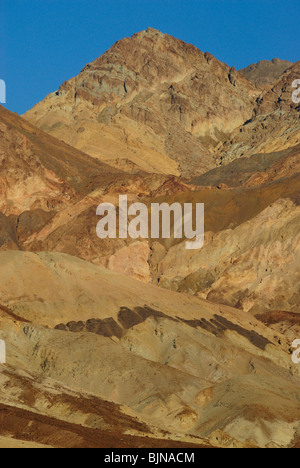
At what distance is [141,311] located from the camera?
84062 millimetres

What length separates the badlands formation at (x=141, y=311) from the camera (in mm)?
58625

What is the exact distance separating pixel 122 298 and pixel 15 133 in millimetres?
68314

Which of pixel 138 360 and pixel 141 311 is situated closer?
pixel 138 360

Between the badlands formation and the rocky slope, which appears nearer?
the badlands formation

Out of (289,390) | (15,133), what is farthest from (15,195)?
(289,390)

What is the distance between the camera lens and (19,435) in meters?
46.3

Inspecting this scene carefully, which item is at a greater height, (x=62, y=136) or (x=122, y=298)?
(x=62, y=136)

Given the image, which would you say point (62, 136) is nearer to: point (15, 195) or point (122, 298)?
point (15, 195)

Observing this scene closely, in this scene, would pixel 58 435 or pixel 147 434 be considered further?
pixel 147 434

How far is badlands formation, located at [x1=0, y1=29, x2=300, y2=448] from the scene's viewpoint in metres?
58.6

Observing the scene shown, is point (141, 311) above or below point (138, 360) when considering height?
above

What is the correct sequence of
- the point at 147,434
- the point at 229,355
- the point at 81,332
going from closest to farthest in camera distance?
the point at 147,434
the point at 81,332
the point at 229,355

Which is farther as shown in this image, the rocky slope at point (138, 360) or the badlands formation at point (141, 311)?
the rocky slope at point (138, 360)
